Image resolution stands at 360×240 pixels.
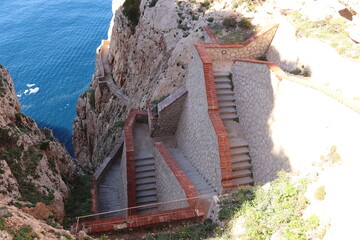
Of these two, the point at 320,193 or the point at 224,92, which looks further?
the point at 224,92

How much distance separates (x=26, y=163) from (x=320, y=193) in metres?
10.9

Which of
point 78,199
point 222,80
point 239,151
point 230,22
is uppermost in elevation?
point 230,22

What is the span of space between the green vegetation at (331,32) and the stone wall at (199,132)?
16.6 feet

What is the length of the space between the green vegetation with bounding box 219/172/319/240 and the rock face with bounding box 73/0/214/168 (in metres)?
10.2

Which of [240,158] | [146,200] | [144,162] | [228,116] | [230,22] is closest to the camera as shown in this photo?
[240,158]

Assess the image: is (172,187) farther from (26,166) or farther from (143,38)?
(143,38)

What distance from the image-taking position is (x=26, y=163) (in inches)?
455

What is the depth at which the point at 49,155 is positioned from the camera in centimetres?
1379

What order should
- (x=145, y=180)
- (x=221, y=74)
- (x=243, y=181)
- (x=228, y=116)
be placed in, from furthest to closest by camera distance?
(x=145, y=180)
(x=221, y=74)
(x=228, y=116)
(x=243, y=181)

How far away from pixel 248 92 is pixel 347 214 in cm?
685

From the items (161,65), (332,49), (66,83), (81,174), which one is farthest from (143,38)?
(66,83)

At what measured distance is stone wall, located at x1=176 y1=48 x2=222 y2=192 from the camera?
11607mm

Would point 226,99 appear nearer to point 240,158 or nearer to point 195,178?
point 240,158

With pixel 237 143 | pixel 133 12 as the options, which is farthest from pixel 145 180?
pixel 133 12
